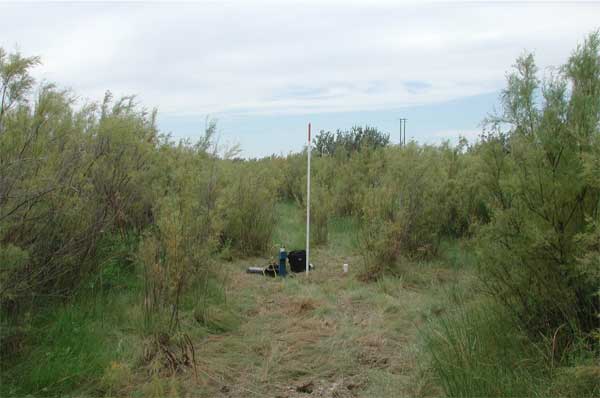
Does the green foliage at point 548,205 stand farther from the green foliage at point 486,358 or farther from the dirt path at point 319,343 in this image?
the dirt path at point 319,343

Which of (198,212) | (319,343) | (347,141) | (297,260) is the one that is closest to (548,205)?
(319,343)

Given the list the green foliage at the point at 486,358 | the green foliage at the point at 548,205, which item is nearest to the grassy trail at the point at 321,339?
the green foliage at the point at 486,358

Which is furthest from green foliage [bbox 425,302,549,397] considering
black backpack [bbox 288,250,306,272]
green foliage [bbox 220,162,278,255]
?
green foliage [bbox 220,162,278,255]

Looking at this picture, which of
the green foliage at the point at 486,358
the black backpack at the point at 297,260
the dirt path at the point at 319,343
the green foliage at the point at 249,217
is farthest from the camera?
the green foliage at the point at 249,217

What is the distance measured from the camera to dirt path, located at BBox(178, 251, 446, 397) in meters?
4.04

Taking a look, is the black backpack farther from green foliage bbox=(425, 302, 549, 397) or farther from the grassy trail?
green foliage bbox=(425, 302, 549, 397)

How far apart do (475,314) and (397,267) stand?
116 inches

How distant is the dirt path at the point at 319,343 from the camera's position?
4039 mm

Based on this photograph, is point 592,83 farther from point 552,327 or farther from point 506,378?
point 506,378

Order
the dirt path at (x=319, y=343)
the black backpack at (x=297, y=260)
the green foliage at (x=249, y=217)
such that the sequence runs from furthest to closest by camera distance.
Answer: the green foliage at (x=249, y=217)
the black backpack at (x=297, y=260)
the dirt path at (x=319, y=343)

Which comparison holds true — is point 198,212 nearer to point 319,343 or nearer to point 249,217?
point 319,343

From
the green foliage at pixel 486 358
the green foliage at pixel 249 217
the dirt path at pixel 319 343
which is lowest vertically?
the dirt path at pixel 319 343

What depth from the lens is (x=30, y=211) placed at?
12.9ft

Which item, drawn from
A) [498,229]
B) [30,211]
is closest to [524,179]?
[498,229]
